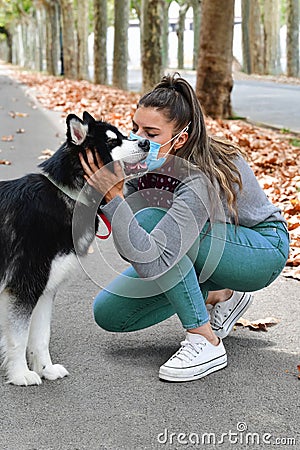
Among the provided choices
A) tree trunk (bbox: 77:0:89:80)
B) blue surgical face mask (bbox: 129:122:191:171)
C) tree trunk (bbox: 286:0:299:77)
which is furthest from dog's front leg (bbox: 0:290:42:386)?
tree trunk (bbox: 286:0:299:77)

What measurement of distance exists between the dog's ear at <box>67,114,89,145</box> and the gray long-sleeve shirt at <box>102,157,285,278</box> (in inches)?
13.5

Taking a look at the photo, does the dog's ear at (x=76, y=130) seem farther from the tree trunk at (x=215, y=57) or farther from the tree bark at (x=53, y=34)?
the tree bark at (x=53, y=34)

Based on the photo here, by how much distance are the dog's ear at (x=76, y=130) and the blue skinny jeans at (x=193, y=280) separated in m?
0.69

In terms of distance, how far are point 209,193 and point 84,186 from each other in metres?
0.66

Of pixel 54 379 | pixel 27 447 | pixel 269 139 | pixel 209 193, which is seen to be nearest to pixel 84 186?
pixel 209 193

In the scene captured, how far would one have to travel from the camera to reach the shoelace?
390 centimetres

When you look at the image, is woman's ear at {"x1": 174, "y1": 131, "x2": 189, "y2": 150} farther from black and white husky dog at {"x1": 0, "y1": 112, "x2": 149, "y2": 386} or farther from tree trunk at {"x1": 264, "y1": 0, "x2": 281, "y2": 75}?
tree trunk at {"x1": 264, "y1": 0, "x2": 281, "y2": 75}

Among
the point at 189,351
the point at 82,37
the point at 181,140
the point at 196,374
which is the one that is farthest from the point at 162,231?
the point at 82,37

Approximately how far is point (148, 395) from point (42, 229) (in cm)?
98

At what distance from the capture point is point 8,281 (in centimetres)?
370

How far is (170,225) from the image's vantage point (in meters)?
3.83

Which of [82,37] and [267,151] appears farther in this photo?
[82,37]

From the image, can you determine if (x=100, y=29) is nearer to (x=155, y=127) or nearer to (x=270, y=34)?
(x=270, y=34)

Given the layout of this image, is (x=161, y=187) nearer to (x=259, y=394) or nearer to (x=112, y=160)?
(x=112, y=160)
